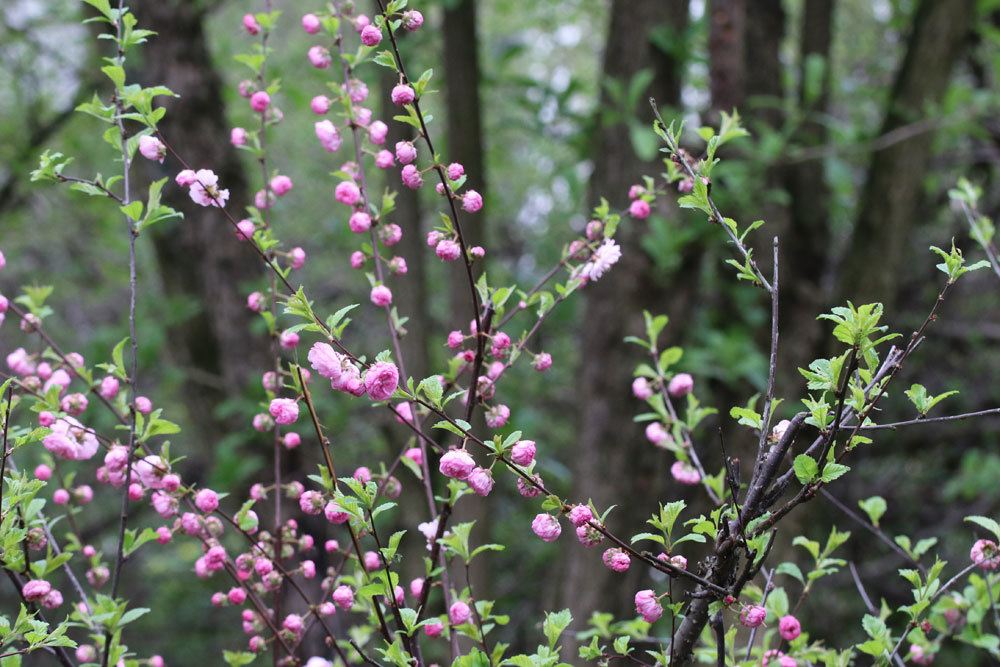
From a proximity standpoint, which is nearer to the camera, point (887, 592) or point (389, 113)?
point (389, 113)

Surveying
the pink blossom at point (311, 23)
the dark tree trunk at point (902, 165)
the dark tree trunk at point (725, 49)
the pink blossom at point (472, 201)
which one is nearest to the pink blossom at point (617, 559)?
the pink blossom at point (472, 201)

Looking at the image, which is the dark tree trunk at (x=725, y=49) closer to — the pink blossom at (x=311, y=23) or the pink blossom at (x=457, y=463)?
the pink blossom at (x=311, y=23)

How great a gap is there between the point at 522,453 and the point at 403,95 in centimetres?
35

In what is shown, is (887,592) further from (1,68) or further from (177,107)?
(1,68)

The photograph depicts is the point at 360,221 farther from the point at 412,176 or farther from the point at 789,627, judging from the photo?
the point at 789,627

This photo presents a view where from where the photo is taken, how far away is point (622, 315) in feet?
8.20

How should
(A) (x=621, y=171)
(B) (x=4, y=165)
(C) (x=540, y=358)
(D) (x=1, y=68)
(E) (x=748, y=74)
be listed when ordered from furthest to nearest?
(D) (x=1, y=68)
(B) (x=4, y=165)
(E) (x=748, y=74)
(A) (x=621, y=171)
(C) (x=540, y=358)

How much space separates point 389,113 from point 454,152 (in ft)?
1.09

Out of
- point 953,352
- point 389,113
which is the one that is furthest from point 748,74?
point 953,352

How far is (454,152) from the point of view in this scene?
2.49 meters

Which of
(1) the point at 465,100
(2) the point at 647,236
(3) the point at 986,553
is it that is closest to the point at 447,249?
(3) the point at 986,553

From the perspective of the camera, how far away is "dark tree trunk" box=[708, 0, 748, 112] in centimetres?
246

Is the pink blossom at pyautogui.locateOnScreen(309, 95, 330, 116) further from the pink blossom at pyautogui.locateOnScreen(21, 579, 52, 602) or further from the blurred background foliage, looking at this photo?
the blurred background foliage

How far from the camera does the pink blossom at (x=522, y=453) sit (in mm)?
781
